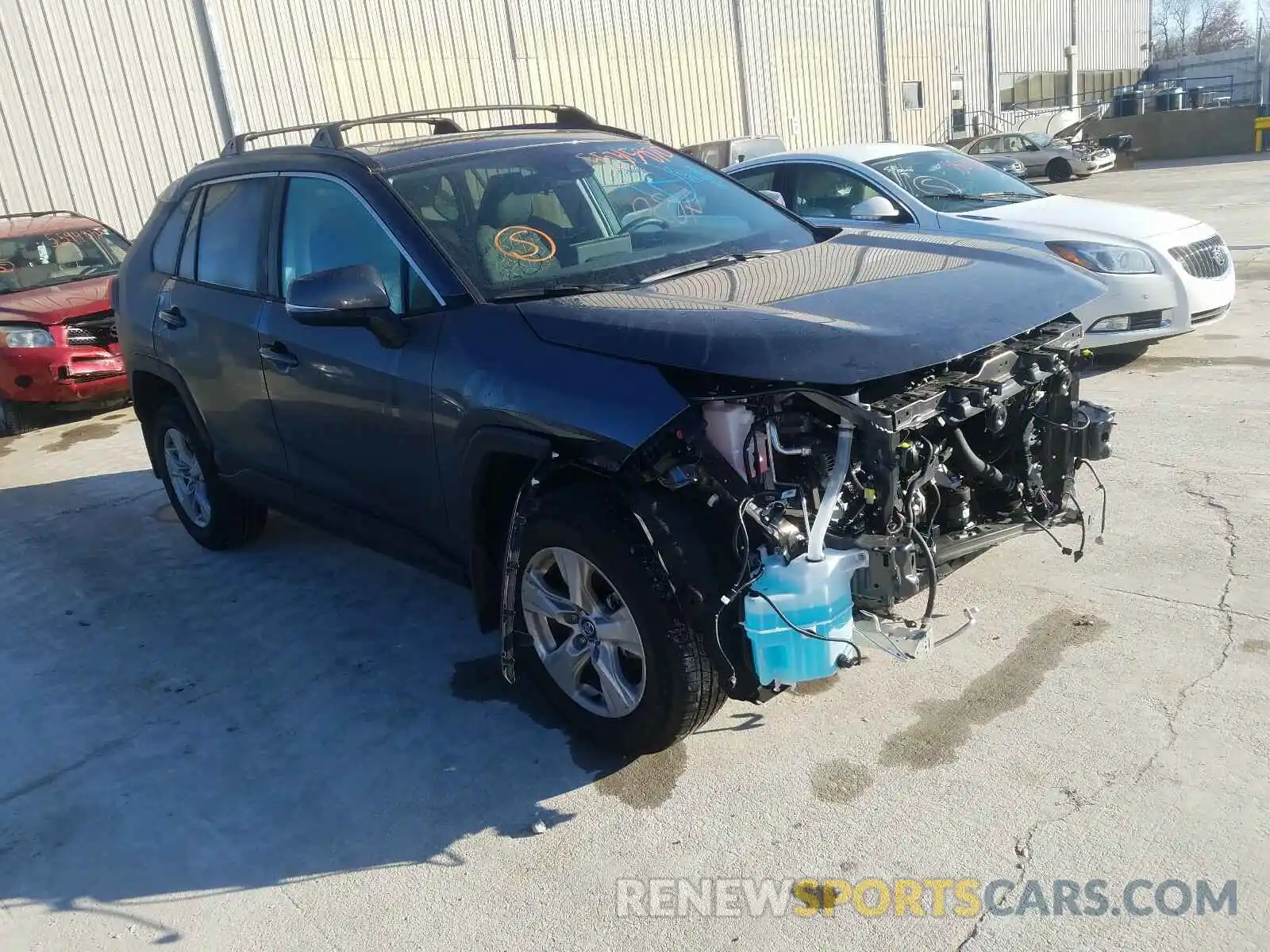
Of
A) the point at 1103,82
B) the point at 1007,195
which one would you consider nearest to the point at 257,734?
the point at 1007,195

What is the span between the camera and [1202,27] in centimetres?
8531

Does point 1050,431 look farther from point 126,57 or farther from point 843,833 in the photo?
point 126,57

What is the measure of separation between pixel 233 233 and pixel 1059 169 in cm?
2485

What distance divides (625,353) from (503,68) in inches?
688

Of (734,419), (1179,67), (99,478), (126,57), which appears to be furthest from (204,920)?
(1179,67)

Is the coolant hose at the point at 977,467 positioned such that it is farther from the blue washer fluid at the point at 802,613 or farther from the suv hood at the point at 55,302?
the suv hood at the point at 55,302

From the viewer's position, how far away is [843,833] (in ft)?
10.0

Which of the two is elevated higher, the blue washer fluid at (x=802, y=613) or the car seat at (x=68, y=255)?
the car seat at (x=68, y=255)

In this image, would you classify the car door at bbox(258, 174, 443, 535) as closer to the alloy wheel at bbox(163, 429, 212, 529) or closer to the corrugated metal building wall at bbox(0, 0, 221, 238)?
the alloy wheel at bbox(163, 429, 212, 529)

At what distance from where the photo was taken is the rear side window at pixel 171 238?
523 cm

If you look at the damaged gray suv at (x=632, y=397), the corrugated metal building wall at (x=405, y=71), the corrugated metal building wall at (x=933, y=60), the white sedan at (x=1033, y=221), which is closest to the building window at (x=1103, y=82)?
the corrugated metal building wall at (x=933, y=60)

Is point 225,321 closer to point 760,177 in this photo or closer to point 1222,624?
point 1222,624

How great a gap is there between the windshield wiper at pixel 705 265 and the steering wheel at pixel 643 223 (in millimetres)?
329

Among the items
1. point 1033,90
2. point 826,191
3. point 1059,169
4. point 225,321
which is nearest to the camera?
point 225,321
